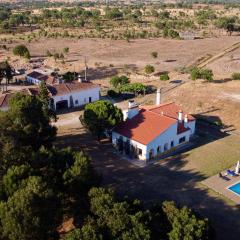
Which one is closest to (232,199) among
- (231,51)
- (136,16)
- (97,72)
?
(97,72)

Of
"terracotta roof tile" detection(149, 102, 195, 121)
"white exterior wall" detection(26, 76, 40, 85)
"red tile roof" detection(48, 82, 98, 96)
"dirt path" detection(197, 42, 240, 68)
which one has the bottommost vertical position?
"dirt path" detection(197, 42, 240, 68)

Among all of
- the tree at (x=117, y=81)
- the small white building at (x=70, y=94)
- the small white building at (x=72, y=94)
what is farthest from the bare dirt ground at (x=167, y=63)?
the small white building at (x=70, y=94)

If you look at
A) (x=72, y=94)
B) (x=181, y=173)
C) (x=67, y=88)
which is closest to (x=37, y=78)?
(x=67, y=88)

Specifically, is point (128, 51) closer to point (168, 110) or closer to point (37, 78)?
point (37, 78)

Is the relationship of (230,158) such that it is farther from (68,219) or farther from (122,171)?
(68,219)

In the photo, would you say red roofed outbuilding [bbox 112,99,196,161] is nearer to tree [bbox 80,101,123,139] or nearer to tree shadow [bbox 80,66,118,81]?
tree [bbox 80,101,123,139]

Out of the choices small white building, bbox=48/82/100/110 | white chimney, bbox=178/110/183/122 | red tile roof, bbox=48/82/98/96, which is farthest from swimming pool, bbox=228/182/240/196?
red tile roof, bbox=48/82/98/96

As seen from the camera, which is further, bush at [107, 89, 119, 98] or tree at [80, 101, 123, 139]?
bush at [107, 89, 119, 98]

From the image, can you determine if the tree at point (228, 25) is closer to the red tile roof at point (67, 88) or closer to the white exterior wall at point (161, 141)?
the red tile roof at point (67, 88)
